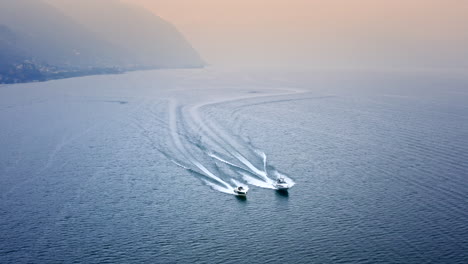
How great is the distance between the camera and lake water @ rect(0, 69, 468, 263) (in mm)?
44062

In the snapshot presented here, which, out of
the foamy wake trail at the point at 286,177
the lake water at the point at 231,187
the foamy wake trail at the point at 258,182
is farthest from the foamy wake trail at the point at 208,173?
the foamy wake trail at the point at 286,177

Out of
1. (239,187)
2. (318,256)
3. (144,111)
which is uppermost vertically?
(144,111)

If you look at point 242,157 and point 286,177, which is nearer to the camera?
point 286,177

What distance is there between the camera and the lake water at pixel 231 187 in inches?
1735

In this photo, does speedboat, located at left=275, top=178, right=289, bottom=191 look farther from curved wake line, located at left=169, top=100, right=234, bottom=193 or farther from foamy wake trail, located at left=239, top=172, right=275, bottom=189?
curved wake line, located at left=169, top=100, right=234, bottom=193

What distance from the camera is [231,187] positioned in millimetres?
60125

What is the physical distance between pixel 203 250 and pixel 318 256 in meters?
13.4

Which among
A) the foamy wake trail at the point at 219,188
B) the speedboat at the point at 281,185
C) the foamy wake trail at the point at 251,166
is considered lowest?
the foamy wake trail at the point at 219,188

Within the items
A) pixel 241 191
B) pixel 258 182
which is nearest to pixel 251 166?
pixel 258 182

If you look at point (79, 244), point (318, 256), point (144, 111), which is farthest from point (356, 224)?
point (144, 111)

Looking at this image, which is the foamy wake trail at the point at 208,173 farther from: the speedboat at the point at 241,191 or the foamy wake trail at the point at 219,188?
the speedboat at the point at 241,191

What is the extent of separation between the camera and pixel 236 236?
154ft

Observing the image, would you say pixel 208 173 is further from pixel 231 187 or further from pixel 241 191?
pixel 241 191

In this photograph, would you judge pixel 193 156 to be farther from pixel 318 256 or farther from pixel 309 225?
pixel 318 256
